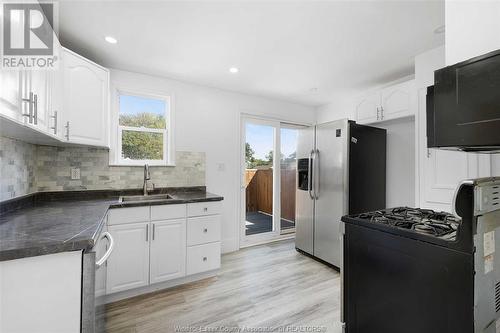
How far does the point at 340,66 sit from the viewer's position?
2.61 meters

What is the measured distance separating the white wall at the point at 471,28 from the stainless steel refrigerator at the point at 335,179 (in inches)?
65.4

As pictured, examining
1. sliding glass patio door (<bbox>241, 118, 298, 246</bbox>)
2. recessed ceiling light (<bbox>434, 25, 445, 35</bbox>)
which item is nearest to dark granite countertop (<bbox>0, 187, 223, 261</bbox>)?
sliding glass patio door (<bbox>241, 118, 298, 246</bbox>)

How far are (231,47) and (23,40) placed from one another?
1.49 meters

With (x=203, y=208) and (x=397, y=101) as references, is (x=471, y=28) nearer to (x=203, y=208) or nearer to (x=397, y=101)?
(x=397, y=101)

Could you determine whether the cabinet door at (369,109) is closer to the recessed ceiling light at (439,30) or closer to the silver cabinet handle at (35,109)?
the recessed ceiling light at (439,30)

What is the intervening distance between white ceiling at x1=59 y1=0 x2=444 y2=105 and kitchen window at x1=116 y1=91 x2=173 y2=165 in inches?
15.4

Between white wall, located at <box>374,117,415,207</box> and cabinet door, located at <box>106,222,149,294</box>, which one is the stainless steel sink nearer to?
cabinet door, located at <box>106,222,149,294</box>

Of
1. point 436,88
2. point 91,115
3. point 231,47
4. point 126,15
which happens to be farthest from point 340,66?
point 91,115

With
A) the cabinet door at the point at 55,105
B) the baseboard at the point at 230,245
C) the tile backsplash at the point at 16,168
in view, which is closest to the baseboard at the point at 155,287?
the baseboard at the point at 230,245

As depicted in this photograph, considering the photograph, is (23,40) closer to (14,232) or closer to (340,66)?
(14,232)

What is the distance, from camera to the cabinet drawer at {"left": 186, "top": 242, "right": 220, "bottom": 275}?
2459 millimetres

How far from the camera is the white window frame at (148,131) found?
2.74m

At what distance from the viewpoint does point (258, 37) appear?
80.2 inches

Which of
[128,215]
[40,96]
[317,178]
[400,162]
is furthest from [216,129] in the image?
[400,162]
